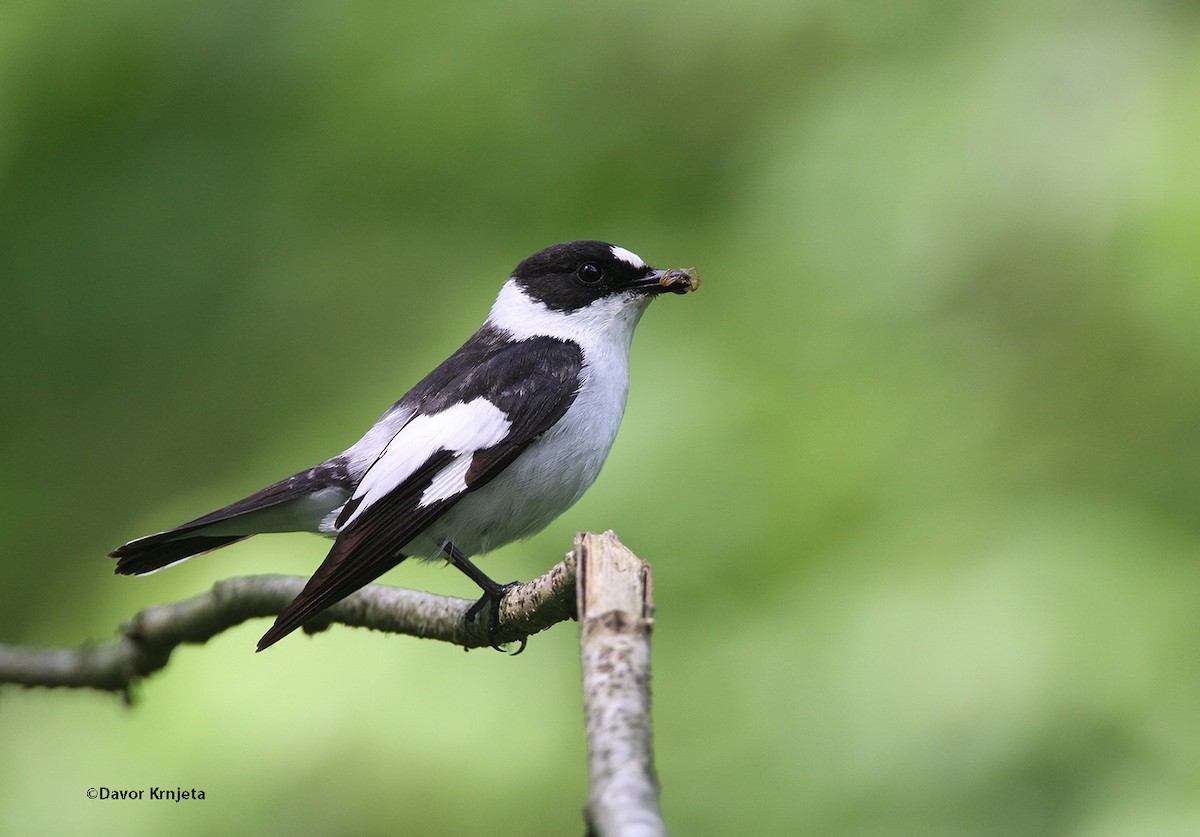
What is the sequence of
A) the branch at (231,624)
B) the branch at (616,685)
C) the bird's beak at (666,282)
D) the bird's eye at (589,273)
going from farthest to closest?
the bird's eye at (589,273)
the bird's beak at (666,282)
the branch at (231,624)
the branch at (616,685)

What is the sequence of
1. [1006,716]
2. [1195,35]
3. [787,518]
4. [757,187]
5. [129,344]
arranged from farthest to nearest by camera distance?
[129,344] < [757,187] < [1195,35] < [787,518] < [1006,716]

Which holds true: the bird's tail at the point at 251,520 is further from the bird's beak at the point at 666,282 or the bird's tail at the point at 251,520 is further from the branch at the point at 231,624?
the bird's beak at the point at 666,282

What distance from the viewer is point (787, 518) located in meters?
2.77

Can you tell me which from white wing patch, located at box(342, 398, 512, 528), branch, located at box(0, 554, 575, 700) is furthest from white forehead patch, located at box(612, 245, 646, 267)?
branch, located at box(0, 554, 575, 700)

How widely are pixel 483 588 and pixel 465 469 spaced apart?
0.26m

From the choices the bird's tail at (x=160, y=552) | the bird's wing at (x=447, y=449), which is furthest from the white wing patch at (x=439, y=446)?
the bird's tail at (x=160, y=552)

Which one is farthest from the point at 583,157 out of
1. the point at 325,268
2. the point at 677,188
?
the point at 325,268

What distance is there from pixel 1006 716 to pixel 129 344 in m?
2.85

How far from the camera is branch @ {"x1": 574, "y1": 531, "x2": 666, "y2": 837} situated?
39.1 inches

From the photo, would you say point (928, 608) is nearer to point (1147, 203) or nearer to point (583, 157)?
point (1147, 203)

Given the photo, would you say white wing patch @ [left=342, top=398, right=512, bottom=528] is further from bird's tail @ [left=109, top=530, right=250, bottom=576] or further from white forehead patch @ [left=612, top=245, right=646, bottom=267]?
white forehead patch @ [left=612, top=245, right=646, bottom=267]

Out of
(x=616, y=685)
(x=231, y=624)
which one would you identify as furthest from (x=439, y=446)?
(x=616, y=685)

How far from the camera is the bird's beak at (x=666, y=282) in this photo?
2732 millimetres

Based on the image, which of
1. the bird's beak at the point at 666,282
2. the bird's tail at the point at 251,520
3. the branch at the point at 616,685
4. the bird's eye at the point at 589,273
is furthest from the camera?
the bird's eye at the point at 589,273
